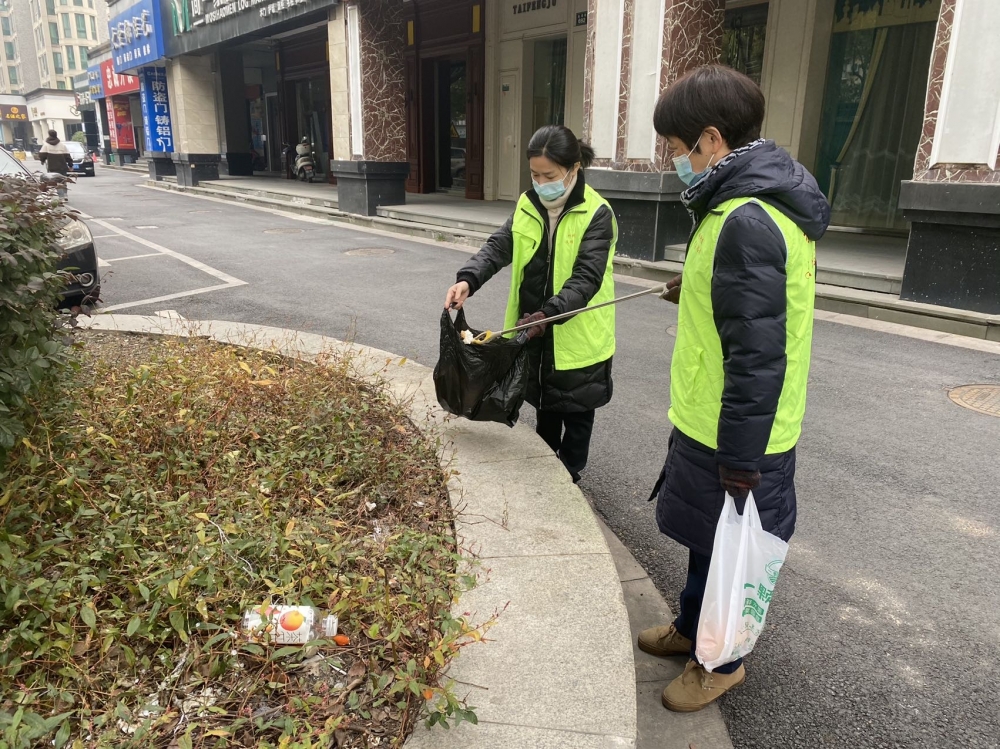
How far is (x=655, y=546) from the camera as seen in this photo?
3486 mm

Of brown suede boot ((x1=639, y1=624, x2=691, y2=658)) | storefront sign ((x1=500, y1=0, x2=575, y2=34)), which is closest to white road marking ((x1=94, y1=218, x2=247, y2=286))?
brown suede boot ((x1=639, y1=624, x2=691, y2=658))

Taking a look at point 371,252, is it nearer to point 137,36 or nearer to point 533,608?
point 533,608

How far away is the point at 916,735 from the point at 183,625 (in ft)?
7.51

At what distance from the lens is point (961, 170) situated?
7.03 m

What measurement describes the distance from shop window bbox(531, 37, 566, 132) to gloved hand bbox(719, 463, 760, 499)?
15.1 m

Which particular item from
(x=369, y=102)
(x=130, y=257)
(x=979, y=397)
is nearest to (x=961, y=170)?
(x=979, y=397)

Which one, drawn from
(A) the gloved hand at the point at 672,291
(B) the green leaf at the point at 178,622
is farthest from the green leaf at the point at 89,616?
(A) the gloved hand at the point at 672,291

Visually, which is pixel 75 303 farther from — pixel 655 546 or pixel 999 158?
pixel 999 158

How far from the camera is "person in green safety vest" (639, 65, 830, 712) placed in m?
1.97

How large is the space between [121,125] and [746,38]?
40.4 meters

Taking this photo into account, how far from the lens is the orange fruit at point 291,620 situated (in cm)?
223

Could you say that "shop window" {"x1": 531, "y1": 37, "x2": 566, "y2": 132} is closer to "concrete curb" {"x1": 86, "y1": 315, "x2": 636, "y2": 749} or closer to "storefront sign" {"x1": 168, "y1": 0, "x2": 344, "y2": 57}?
"storefront sign" {"x1": 168, "y1": 0, "x2": 344, "y2": 57}

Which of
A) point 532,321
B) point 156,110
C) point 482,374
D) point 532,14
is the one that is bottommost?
point 482,374

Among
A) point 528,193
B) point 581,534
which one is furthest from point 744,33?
point 581,534
